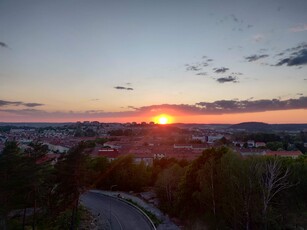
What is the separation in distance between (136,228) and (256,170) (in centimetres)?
1127

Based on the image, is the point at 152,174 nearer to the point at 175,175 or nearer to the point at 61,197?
the point at 175,175

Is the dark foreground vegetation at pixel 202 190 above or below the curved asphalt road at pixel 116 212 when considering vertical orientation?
above

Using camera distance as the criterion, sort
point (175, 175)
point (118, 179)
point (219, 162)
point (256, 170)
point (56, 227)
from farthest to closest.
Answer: point (118, 179) < point (175, 175) < point (56, 227) < point (219, 162) < point (256, 170)

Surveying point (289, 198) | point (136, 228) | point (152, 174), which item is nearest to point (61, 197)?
point (136, 228)

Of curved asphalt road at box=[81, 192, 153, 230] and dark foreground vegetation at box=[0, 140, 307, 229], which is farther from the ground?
dark foreground vegetation at box=[0, 140, 307, 229]

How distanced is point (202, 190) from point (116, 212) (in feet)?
34.5

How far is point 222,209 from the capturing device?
23.3 metres

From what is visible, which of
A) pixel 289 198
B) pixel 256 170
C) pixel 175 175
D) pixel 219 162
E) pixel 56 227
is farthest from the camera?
pixel 175 175

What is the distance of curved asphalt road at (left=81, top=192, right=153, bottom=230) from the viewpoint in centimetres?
2778

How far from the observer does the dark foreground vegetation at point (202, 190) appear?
21609mm

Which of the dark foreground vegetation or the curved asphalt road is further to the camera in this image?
the curved asphalt road

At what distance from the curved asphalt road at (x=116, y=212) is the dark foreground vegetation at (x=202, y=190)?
3.16 metres

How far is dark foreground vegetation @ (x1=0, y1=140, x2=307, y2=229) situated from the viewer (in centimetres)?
2161

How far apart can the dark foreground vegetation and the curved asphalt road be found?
3.16 metres
